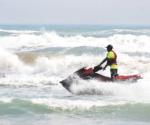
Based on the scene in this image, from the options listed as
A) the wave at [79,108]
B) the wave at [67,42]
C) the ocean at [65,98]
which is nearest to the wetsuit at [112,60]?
the ocean at [65,98]

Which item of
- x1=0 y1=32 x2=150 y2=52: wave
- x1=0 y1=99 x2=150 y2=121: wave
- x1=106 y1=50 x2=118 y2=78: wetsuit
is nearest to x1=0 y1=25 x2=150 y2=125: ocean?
x1=0 y1=99 x2=150 y2=121: wave

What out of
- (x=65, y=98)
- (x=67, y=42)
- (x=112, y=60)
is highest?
(x=112, y=60)

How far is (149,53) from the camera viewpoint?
36594 millimetres

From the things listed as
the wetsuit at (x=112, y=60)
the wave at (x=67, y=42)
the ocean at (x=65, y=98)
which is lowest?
the wave at (x=67, y=42)

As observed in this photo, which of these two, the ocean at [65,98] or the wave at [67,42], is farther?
the wave at [67,42]

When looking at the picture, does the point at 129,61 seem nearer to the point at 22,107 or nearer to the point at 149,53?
the point at 149,53

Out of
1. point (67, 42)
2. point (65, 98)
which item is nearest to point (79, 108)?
point (65, 98)

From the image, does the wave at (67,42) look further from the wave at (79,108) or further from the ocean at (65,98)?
the wave at (79,108)

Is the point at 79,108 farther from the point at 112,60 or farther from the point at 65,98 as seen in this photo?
the point at 112,60

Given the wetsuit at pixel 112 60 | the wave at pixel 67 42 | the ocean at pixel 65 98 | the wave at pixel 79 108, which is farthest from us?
the wave at pixel 67 42

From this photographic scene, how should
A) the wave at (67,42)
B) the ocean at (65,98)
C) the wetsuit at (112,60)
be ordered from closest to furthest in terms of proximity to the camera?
the ocean at (65,98) < the wetsuit at (112,60) < the wave at (67,42)

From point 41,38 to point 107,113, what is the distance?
34728 mm

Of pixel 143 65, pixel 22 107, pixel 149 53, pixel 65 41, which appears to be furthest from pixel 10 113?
pixel 65 41

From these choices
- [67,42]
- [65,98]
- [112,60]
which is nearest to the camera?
[65,98]
